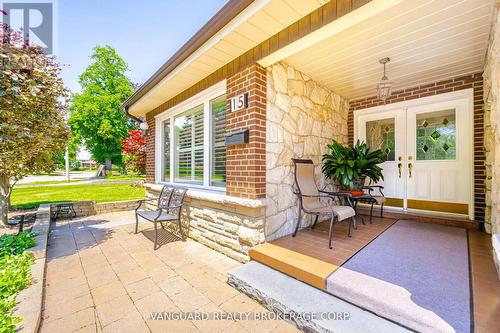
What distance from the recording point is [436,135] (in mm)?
4152

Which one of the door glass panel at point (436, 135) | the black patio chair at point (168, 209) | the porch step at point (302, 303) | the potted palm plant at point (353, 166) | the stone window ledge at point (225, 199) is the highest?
the door glass panel at point (436, 135)

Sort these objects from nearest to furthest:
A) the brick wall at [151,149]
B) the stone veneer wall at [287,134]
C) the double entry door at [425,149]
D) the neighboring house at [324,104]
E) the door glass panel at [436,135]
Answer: the neighboring house at [324,104] → the stone veneer wall at [287,134] → the double entry door at [425,149] → the door glass panel at [436,135] → the brick wall at [151,149]

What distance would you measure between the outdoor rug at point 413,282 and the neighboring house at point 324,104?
786 mm

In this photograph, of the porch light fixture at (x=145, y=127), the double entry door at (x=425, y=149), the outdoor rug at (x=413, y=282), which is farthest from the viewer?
the porch light fixture at (x=145, y=127)

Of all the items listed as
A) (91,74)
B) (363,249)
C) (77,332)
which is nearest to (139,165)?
(77,332)

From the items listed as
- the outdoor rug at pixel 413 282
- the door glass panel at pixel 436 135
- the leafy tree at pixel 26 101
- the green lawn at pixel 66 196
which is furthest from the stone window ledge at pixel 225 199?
the green lawn at pixel 66 196

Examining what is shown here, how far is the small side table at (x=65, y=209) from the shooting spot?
5.52 meters

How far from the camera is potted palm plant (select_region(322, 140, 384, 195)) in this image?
370 centimetres

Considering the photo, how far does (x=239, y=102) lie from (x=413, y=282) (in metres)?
2.78

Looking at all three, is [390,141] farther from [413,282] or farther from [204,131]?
[204,131]

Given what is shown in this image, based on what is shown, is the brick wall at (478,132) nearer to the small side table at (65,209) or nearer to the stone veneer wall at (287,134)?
the stone veneer wall at (287,134)

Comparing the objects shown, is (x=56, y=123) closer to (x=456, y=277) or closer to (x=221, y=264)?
(x=221, y=264)

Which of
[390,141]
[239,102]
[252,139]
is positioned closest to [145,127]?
[239,102]

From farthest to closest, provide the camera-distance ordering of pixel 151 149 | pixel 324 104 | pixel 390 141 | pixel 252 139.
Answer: pixel 151 149, pixel 390 141, pixel 324 104, pixel 252 139
